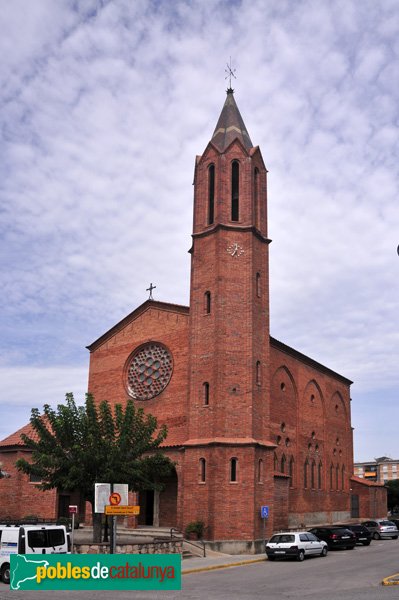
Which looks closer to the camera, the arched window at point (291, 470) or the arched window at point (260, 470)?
the arched window at point (260, 470)

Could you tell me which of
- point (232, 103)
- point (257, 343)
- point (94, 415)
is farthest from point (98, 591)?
point (232, 103)

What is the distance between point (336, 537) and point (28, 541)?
17943 millimetres

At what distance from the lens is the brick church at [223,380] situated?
3095 cm

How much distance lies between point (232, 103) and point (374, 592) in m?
30.6

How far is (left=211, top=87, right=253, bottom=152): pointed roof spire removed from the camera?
3735 centimetres

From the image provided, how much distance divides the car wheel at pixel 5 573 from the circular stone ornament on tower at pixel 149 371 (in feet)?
57.5

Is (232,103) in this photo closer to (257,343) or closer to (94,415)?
(257,343)

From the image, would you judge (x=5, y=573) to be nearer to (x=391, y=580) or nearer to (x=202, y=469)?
(x=391, y=580)

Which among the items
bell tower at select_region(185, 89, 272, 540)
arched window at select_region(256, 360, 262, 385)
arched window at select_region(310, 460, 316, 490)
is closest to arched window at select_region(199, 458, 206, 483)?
bell tower at select_region(185, 89, 272, 540)

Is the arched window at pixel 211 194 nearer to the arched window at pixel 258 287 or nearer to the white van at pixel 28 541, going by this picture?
the arched window at pixel 258 287

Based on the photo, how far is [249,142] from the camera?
3838 centimetres

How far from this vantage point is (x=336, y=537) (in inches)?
1278

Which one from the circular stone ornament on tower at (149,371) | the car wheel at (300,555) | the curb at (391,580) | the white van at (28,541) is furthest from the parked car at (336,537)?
the white van at (28,541)

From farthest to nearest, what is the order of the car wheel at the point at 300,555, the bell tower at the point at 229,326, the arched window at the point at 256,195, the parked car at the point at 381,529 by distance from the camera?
the parked car at the point at 381,529 < the arched window at the point at 256,195 < the bell tower at the point at 229,326 < the car wheel at the point at 300,555
